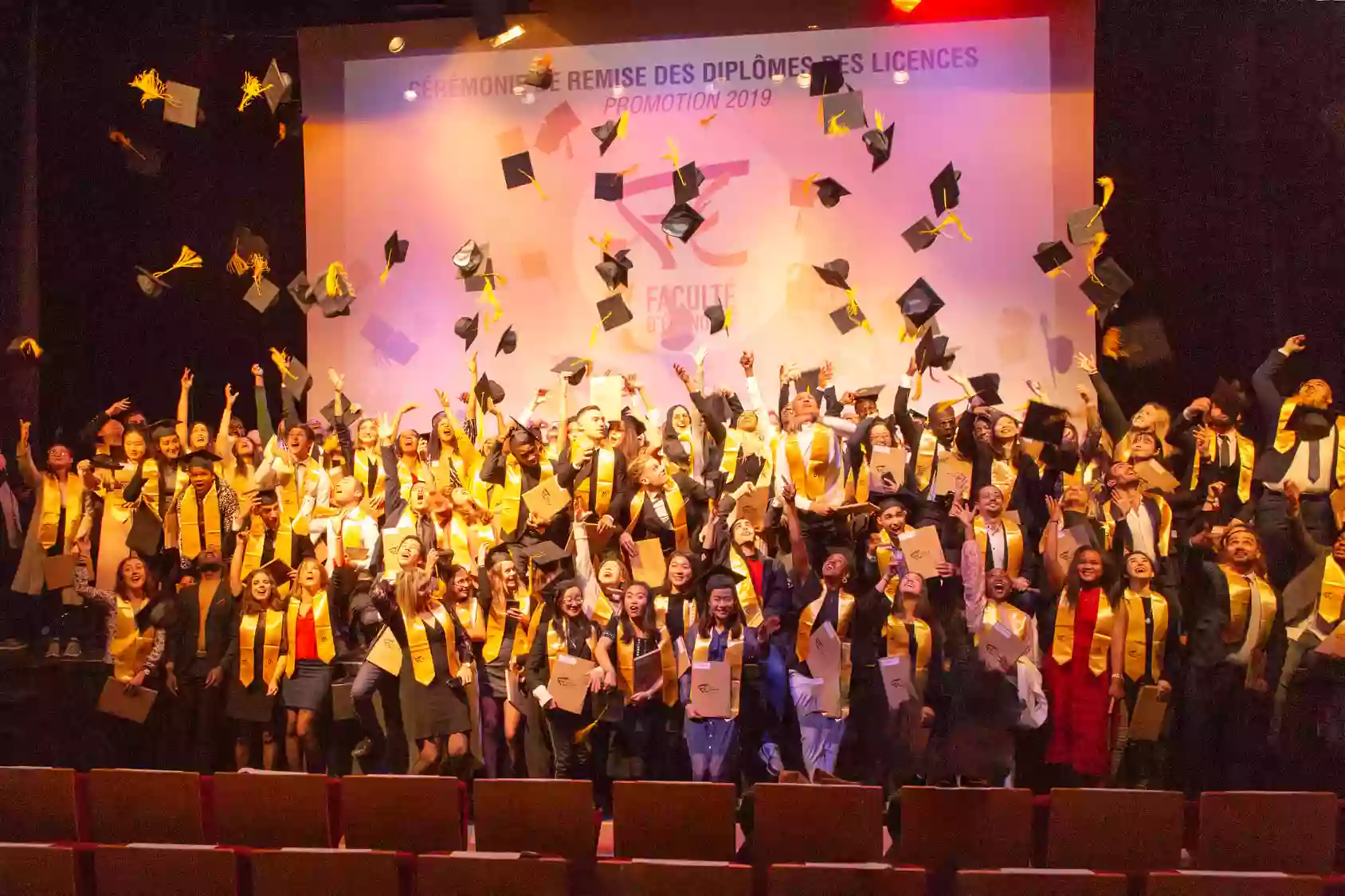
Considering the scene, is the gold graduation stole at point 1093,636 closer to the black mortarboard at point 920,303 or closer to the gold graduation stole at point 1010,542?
the gold graduation stole at point 1010,542

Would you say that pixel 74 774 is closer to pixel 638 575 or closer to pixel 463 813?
pixel 463 813

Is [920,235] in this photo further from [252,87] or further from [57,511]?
[57,511]

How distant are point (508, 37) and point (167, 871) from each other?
15.9 feet

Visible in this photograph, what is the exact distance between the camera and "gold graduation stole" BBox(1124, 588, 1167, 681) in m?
4.68

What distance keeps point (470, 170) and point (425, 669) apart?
3.25 meters

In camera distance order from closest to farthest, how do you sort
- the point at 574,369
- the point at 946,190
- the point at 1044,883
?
the point at 1044,883, the point at 946,190, the point at 574,369

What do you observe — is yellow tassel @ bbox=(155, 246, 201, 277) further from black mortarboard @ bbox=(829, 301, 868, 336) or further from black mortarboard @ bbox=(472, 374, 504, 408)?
black mortarboard @ bbox=(829, 301, 868, 336)

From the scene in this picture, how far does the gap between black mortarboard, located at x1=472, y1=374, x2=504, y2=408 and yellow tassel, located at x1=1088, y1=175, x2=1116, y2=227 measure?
132 inches

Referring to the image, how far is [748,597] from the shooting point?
4.86 meters

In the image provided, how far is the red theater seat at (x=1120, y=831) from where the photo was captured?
3586 mm

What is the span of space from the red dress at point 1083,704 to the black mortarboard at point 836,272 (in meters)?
2.35

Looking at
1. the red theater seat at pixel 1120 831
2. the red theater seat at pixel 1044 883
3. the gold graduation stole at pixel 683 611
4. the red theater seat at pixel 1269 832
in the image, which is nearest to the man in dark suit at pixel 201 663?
the gold graduation stole at pixel 683 611

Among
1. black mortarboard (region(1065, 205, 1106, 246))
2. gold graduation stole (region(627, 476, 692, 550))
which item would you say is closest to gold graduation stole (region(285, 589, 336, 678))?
gold graduation stole (region(627, 476, 692, 550))

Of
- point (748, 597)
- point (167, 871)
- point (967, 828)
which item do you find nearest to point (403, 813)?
point (167, 871)
